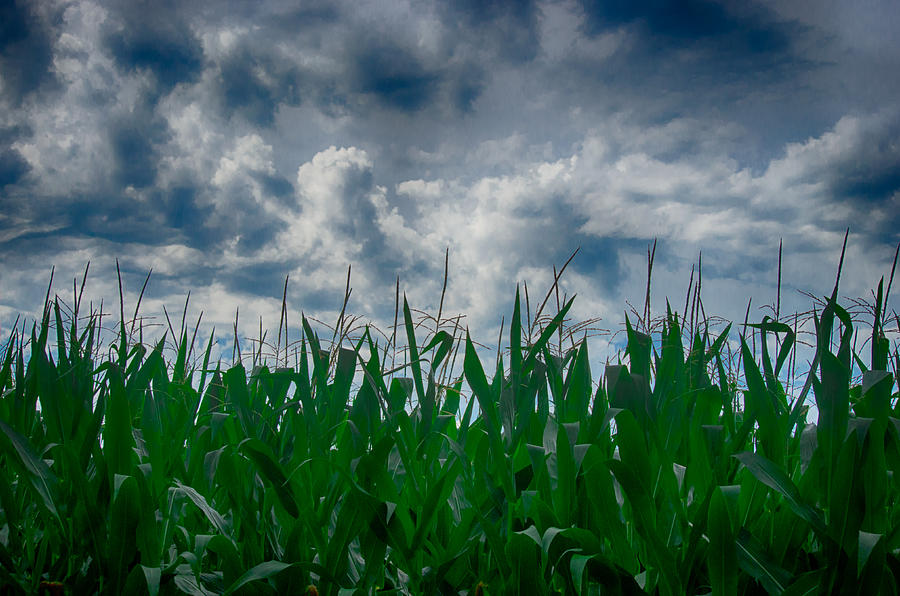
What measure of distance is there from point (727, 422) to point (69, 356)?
211 cm

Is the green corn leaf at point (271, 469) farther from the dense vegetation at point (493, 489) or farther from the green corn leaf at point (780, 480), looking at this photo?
the green corn leaf at point (780, 480)

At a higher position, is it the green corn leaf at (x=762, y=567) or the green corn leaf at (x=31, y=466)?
the green corn leaf at (x=31, y=466)

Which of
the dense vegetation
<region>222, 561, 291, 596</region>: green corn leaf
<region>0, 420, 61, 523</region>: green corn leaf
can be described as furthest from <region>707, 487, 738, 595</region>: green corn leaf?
<region>0, 420, 61, 523</region>: green corn leaf

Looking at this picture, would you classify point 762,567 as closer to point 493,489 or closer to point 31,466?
point 493,489

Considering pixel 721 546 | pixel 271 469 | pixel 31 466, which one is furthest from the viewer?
pixel 31 466

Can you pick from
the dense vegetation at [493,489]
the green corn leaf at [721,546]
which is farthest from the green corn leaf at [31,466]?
the green corn leaf at [721,546]

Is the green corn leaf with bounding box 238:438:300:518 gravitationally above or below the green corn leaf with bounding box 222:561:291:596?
above

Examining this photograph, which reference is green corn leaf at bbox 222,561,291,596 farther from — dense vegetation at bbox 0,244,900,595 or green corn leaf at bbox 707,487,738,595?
green corn leaf at bbox 707,487,738,595

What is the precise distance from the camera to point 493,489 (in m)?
1.44

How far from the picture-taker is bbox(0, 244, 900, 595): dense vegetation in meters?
1.28

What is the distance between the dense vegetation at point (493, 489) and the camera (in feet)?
4.21

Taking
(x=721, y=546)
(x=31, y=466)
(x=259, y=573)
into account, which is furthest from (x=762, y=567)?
(x=31, y=466)

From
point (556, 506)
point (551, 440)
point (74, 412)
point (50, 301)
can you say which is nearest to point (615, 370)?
point (551, 440)

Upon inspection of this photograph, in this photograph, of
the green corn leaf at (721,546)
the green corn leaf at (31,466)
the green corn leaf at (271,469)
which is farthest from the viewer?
the green corn leaf at (31,466)
